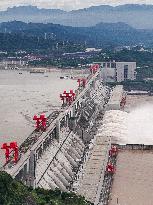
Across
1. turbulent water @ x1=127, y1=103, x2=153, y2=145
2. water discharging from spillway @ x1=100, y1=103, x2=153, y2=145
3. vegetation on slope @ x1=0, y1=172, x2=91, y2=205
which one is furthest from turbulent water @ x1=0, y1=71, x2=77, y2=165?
vegetation on slope @ x1=0, y1=172, x2=91, y2=205

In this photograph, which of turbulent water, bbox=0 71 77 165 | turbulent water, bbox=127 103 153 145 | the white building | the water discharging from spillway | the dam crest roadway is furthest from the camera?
the white building

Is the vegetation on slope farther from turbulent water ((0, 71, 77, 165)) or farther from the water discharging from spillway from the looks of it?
the water discharging from spillway

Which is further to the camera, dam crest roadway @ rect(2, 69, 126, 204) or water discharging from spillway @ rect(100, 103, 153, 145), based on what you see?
water discharging from spillway @ rect(100, 103, 153, 145)

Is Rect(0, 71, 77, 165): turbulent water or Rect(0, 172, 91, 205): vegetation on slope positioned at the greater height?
Rect(0, 172, 91, 205): vegetation on slope

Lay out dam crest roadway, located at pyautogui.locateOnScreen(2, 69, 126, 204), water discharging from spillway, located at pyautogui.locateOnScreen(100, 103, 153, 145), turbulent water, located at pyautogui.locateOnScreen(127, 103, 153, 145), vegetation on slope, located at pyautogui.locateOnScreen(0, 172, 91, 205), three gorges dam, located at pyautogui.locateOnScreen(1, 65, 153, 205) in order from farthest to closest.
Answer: turbulent water, located at pyautogui.locateOnScreen(127, 103, 153, 145)
water discharging from spillway, located at pyautogui.locateOnScreen(100, 103, 153, 145)
dam crest roadway, located at pyautogui.locateOnScreen(2, 69, 126, 204)
three gorges dam, located at pyautogui.locateOnScreen(1, 65, 153, 205)
vegetation on slope, located at pyautogui.locateOnScreen(0, 172, 91, 205)

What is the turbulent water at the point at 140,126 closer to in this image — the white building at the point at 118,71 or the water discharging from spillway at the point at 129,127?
the water discharging from spillway at the point at 129,127

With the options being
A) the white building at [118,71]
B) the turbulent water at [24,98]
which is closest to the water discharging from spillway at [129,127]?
the turbulent water at [24,98]

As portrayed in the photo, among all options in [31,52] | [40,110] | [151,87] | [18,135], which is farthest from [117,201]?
[31,52]

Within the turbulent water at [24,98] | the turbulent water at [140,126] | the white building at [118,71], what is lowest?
the turbulent water at [140,126]

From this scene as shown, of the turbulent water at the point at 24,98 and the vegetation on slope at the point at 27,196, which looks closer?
the vegetation on slope at the point at 27,196
